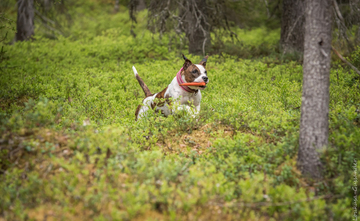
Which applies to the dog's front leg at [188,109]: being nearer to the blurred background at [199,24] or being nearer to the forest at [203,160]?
the forest at [203,160]

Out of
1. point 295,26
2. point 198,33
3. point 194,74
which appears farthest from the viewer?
point 198,33

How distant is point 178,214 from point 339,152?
2361mm

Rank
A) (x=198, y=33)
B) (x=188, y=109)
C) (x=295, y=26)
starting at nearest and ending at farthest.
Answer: (x=188, y=109)
(x=295, y=26)
(x=198, y=33)

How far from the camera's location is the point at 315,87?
361cm

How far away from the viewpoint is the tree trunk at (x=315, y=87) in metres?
3.50

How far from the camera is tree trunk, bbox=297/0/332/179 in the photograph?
350 cm

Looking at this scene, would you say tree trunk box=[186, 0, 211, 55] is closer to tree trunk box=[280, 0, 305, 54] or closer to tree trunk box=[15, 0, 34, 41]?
tree trunk box=[280, 0, 305, 54]

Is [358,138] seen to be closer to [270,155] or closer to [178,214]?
[270,155]

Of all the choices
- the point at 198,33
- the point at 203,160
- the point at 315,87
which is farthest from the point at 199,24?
the point at 315,87

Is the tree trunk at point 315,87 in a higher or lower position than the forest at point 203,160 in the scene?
higher

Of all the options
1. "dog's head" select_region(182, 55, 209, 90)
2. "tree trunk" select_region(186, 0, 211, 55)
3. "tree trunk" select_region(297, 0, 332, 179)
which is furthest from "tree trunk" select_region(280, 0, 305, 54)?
"tree trunk" select_region(297, 0, 332, 179)

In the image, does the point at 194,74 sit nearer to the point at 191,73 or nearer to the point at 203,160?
the point at 191,73

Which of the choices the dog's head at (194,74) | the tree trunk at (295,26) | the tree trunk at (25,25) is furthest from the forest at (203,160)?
the tree trunk at (25,25)

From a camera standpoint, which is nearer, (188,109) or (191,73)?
(188,109)
